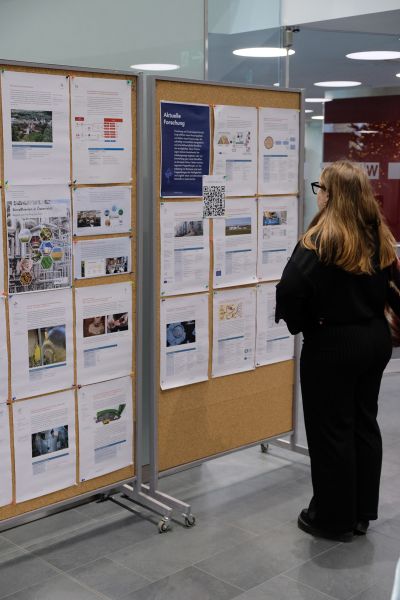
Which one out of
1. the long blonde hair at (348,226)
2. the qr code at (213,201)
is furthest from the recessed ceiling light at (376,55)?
the long blonde hair at (348,226)

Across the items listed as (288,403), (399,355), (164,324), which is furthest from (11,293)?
(399,355)

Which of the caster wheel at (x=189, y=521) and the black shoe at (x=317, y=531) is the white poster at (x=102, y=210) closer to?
the caster wheel at (x=189, y=521)

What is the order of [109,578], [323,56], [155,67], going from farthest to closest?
[323,56] → [155,67] → [109,578]

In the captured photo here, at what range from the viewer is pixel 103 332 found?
11.0 ft

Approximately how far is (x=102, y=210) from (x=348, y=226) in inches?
39.0

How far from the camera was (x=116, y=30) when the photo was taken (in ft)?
11.6

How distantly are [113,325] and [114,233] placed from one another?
390 millimetres

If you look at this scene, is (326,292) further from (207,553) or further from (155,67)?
(155,67)

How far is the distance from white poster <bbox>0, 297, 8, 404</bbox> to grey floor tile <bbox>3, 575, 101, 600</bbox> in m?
0.71

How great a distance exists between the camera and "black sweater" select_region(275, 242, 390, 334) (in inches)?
126

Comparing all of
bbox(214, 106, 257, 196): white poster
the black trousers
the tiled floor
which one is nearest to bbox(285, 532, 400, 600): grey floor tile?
the tiled floor

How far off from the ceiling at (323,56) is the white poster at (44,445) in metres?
1.86

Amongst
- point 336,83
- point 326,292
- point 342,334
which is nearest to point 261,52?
point 326,292

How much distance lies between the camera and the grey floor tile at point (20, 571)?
119 inches
